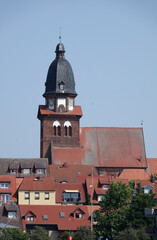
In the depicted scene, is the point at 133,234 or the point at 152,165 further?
the point at 152,165

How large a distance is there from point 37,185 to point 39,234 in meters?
25.3

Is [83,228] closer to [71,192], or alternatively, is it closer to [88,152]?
[71,192]

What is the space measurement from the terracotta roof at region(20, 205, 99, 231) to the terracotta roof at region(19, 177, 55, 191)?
8.41 metres

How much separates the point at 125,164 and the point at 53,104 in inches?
585

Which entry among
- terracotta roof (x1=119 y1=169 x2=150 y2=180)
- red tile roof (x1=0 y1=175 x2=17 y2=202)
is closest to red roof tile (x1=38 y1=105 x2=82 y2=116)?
terracotta roof (x1=119 y1=169 x2=150 y2=180)

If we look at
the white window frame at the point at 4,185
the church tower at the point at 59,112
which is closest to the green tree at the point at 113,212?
the white window frame at the point at 4,185

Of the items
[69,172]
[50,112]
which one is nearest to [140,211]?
[69,172]

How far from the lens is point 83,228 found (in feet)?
355

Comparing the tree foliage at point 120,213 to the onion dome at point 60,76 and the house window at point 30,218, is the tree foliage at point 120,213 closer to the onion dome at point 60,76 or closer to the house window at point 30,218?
the house window at point 30,218

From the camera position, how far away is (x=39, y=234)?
109812 mm

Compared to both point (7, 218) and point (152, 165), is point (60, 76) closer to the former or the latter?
point (152, 165)

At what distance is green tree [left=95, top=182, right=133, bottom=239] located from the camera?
10831 centimetres

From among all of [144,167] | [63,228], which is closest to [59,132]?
[144,167]

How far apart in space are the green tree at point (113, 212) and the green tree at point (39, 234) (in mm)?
5941
